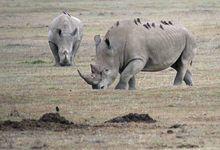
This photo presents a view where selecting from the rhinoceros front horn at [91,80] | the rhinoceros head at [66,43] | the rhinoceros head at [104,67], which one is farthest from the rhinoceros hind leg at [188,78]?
the rhinoceros head at [66,43]

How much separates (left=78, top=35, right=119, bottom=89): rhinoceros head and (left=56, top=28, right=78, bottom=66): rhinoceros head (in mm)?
8289

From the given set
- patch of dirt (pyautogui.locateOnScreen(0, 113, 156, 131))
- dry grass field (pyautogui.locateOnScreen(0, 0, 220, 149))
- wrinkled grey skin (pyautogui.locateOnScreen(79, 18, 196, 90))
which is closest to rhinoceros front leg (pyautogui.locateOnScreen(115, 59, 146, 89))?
wrinkled grey skin (pyautogui.locateOnScreen(79, 18, 196, 90))

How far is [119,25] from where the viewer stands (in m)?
22.2

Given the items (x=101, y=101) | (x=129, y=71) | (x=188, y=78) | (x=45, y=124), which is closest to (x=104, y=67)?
(x=129, y=71)

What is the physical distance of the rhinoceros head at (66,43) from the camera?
30.3 meters

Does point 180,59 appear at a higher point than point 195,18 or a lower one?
higher

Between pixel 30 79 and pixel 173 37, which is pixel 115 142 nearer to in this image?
pixel 173 37

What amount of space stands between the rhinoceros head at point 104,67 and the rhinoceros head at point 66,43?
8289 millimetres

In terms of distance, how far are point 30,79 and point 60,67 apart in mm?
4205

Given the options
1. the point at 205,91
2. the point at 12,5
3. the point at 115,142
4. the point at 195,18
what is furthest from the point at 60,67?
the point at 12,5

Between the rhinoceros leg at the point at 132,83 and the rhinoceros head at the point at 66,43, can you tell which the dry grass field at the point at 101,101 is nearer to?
the rhinoceros leg at the point at 132,83

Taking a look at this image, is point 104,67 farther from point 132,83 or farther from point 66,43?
point 66,43

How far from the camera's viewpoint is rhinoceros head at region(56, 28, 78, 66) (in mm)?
30297

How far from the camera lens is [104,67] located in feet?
71.6
